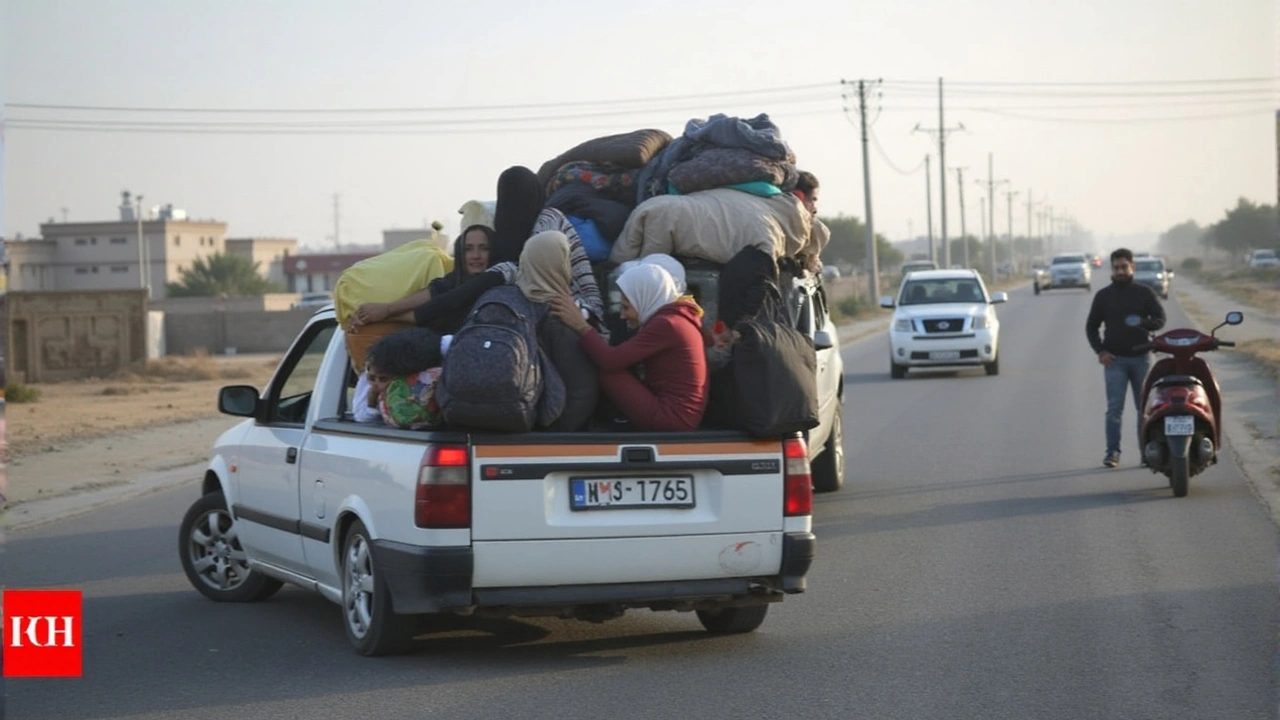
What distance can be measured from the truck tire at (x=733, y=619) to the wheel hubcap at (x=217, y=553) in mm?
2807

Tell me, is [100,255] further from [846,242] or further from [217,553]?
[217,553]

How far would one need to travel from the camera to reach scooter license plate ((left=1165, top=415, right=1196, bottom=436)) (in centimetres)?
1212

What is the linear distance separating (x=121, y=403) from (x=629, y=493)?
2751 cm

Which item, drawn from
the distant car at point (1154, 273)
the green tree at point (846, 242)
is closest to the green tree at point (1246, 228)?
the green tree at point (846, 242)

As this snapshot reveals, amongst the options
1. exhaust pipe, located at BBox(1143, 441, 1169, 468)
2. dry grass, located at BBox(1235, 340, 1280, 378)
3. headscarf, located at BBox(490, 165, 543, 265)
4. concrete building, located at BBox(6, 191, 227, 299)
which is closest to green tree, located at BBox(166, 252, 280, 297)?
concrete building, located at BBox(6, 191, 227, 299)

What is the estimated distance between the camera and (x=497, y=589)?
705cm

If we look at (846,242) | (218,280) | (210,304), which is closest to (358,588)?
(210,304)

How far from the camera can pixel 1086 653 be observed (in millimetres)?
7250

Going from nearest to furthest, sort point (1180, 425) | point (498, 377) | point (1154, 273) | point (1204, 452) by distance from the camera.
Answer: point (498, 377)
point (1180, 425)
point (1204, 452)
point (1154, 273)

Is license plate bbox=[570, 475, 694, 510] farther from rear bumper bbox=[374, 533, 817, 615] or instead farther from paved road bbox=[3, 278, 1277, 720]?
paved road bbox=[3, 278, 1277, 720]

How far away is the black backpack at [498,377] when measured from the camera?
22.5 ft

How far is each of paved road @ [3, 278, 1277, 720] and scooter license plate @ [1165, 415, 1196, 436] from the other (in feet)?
1.70

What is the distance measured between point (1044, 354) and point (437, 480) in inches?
1064

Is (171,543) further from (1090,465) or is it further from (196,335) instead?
(196,335)
